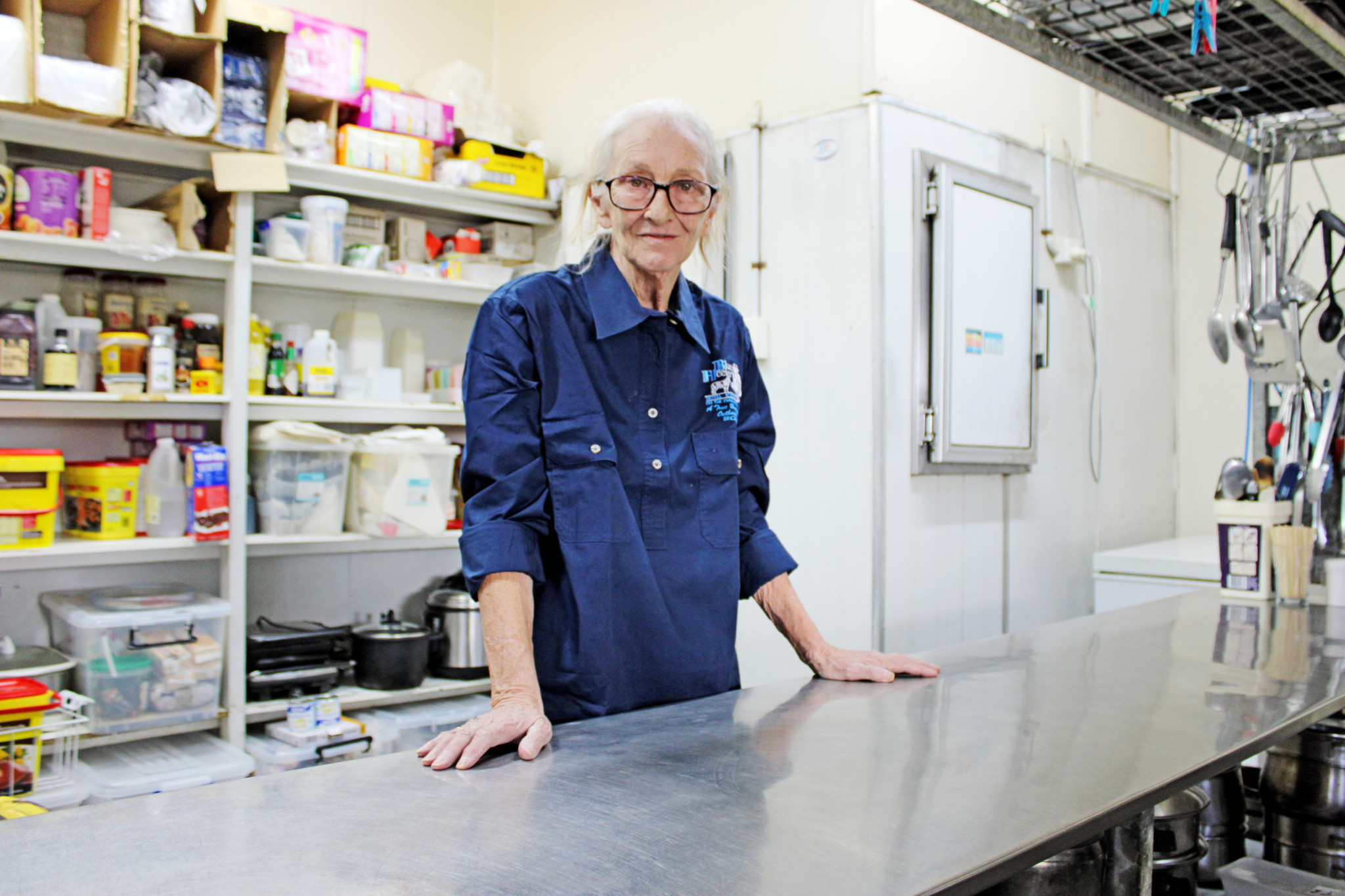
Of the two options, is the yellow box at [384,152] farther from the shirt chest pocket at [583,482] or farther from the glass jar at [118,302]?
the shirt chest pocket at [583,482]

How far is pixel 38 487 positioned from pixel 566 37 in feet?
7.74

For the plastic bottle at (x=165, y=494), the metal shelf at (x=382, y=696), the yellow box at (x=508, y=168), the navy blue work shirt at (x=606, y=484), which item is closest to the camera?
the navy blue work shirt at (x=606, y=484)

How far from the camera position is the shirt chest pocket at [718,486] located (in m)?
1.41

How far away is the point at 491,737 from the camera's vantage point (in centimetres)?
101

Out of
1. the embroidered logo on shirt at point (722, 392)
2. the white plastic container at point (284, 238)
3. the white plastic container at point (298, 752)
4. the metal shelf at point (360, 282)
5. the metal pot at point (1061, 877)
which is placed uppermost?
the white plastic container at point (284, 238)

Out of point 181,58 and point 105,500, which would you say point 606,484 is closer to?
point 105,500

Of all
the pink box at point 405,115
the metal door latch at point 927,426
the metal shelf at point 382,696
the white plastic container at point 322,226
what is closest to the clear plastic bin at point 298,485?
the metal shelf at point 382,696

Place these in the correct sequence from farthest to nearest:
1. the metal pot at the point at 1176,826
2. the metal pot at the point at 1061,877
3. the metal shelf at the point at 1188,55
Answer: the metal shelf at the point at 1188,55, the metal pot at the point at 1176,826, the metal pot at the point at 1061,877

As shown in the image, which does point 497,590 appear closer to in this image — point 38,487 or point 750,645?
point 750,645

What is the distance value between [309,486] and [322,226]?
85 cm

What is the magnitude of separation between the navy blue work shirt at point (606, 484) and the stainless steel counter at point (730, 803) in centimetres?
11

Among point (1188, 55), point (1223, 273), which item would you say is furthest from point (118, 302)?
point (1223, 273)

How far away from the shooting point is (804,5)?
2785 mm

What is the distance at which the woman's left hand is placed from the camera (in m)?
1.42
